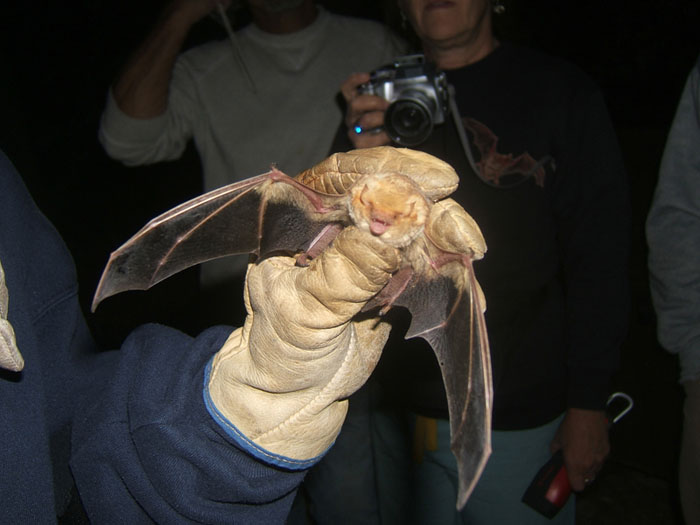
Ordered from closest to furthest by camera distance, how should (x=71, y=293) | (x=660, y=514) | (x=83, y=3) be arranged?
(x=71, y=293) < (x=660, y=514) < (x=83, y=3)

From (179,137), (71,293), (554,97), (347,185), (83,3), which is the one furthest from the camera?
(83,3)

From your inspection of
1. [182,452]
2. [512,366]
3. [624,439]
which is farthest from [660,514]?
A: [182,452]

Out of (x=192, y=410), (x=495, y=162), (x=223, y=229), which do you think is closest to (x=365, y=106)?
(x=495, y=162)

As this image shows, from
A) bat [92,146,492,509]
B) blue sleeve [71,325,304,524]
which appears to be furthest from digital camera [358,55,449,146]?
blue sleeve [71,325,304,524]

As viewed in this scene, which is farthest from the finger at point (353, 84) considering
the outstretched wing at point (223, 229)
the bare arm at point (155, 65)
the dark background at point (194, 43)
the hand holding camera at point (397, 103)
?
the dark background at point (194, 43)

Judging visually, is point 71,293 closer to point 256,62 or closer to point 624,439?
point 256,62

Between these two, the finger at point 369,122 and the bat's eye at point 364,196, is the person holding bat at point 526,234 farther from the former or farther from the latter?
the bat's eye at point 364,196
